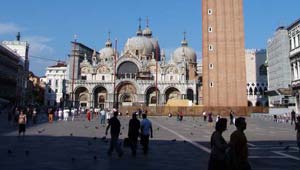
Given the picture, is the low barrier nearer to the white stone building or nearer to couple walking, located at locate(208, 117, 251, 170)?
the white stone building

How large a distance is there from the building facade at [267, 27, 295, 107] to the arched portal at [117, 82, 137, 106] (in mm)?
30469

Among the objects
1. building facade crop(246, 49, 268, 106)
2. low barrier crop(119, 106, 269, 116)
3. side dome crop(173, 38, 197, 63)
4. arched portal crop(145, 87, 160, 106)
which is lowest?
low barrier crop(119, 106, 269, 116)

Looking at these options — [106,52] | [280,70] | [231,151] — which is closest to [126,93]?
[106,52]

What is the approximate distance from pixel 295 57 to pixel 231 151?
4644 cm

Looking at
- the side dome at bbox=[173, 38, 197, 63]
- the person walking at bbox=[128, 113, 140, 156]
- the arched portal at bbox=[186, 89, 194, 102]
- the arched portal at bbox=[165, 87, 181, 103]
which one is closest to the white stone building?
the arched portal at bbox=[165, 87, 181, 103]

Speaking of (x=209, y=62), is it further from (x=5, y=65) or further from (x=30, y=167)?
(x=30, y=167)

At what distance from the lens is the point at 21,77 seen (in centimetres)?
7088

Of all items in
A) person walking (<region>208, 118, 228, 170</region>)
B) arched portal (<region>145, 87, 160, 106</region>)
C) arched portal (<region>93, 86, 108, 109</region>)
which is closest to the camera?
person walking (<region>208, 118, 228, 170</region>)

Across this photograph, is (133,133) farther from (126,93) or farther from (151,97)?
(126,93)

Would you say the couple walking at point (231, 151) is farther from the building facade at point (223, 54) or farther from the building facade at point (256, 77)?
the building facade at point (256, 77)

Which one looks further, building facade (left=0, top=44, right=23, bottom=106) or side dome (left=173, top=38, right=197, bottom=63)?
side dome (left=173, top=38, right=197, bottom=63)

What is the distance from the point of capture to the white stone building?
95.2m

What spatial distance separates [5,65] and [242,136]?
5814 cm

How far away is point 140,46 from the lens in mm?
93000
